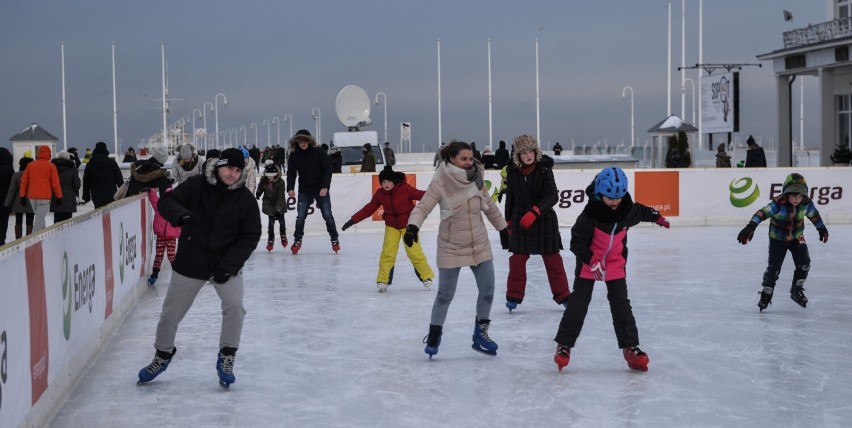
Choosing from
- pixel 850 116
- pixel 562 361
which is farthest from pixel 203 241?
pixel 850 116

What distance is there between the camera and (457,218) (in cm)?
775

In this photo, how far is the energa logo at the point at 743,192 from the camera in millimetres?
22188

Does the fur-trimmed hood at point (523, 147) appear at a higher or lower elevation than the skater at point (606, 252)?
higher

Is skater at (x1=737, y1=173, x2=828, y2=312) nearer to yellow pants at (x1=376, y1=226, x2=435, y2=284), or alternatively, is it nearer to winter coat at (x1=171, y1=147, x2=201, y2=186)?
yellow pants at (x1=376, y1=226, x2=435, y2=284)

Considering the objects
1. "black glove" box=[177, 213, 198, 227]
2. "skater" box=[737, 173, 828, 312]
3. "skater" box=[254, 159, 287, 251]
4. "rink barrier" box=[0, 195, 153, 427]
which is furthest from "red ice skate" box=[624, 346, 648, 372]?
"skater" box=[254, 159, 287, 251]

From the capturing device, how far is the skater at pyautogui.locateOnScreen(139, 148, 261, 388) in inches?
261

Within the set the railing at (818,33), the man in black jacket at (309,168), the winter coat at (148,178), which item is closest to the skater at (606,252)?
the winter coat at (148,178)

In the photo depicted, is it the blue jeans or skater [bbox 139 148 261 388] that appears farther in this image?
the blue jeans

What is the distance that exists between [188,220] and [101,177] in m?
11.1

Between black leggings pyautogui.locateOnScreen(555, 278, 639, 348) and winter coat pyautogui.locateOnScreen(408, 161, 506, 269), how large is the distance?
0.73 metres

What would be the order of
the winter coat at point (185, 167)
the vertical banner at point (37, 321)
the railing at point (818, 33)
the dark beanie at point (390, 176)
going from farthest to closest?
the railing at point (818, 33) → the winter coat at point (185, 167) → the dark beanie at point (390, 176) → the vertical banner at point (37, 321)

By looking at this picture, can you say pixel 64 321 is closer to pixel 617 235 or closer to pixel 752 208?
pixel 617 235

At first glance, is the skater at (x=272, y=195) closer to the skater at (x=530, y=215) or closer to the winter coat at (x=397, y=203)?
the winter coat at (x=397, y=203)

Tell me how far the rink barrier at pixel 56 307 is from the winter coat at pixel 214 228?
751mm
